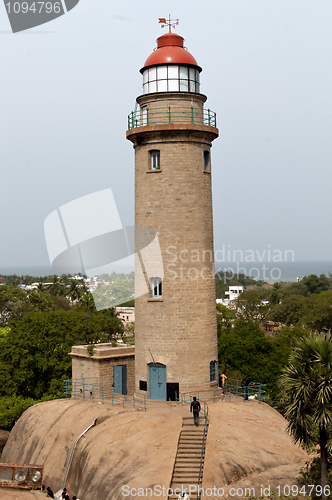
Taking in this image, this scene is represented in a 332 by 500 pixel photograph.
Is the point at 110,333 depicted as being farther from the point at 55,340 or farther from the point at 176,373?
the point at 176,373

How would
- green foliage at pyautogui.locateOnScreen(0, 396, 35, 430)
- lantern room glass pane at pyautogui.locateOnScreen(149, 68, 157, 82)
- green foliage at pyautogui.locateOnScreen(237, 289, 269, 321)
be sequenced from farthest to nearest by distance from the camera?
1. green foliage at pyautogui.locateOnScreen(237, 289, 269, 321)
2. green foliage at pyautogui.locateOnScreen(0, 396, 35, 430)
3. lantern room glass pane at pyautogui.locateOnScreen(149, 68, 157, 82)

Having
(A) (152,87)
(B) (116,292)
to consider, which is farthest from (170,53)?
(B) (116,292)

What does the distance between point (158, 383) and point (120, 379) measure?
411 cm

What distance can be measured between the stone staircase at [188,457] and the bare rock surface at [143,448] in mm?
335

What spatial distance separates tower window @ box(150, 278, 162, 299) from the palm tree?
35.3ft

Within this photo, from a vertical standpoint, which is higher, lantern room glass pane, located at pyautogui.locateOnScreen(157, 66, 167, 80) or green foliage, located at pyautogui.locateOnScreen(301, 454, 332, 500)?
lantern room glass pane, located at pyautogui.locateOnScreen(157, 66, 167, 80)

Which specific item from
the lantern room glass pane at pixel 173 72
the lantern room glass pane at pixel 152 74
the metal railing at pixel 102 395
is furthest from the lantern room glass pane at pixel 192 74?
the metal railing at pixel 102 395

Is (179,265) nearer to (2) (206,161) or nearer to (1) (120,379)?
(2) (206,161)

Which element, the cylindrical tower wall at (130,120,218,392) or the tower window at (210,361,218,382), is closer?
the cylindrical tower wall at (130,120,218,392)

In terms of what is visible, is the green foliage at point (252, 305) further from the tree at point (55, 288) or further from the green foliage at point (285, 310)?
the tree at point (55, 288)

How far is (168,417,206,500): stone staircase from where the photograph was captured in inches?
769

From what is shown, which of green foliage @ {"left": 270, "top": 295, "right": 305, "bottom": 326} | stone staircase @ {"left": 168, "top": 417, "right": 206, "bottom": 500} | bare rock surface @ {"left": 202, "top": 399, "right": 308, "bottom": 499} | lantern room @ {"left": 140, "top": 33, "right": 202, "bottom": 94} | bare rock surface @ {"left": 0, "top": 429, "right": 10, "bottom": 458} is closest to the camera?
stone staircase @ {"left": 168, "top": 417, "right": 206, "bottom": 500}

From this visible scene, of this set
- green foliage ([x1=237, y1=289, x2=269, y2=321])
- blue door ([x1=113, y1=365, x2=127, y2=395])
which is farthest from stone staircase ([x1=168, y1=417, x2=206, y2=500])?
green foliage ([x1=237, y1=289, x2=269, y2=321])

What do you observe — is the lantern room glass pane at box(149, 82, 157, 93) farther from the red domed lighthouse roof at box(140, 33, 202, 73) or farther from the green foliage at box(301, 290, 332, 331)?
the green foliage at box(301, 290, 332, 331)
